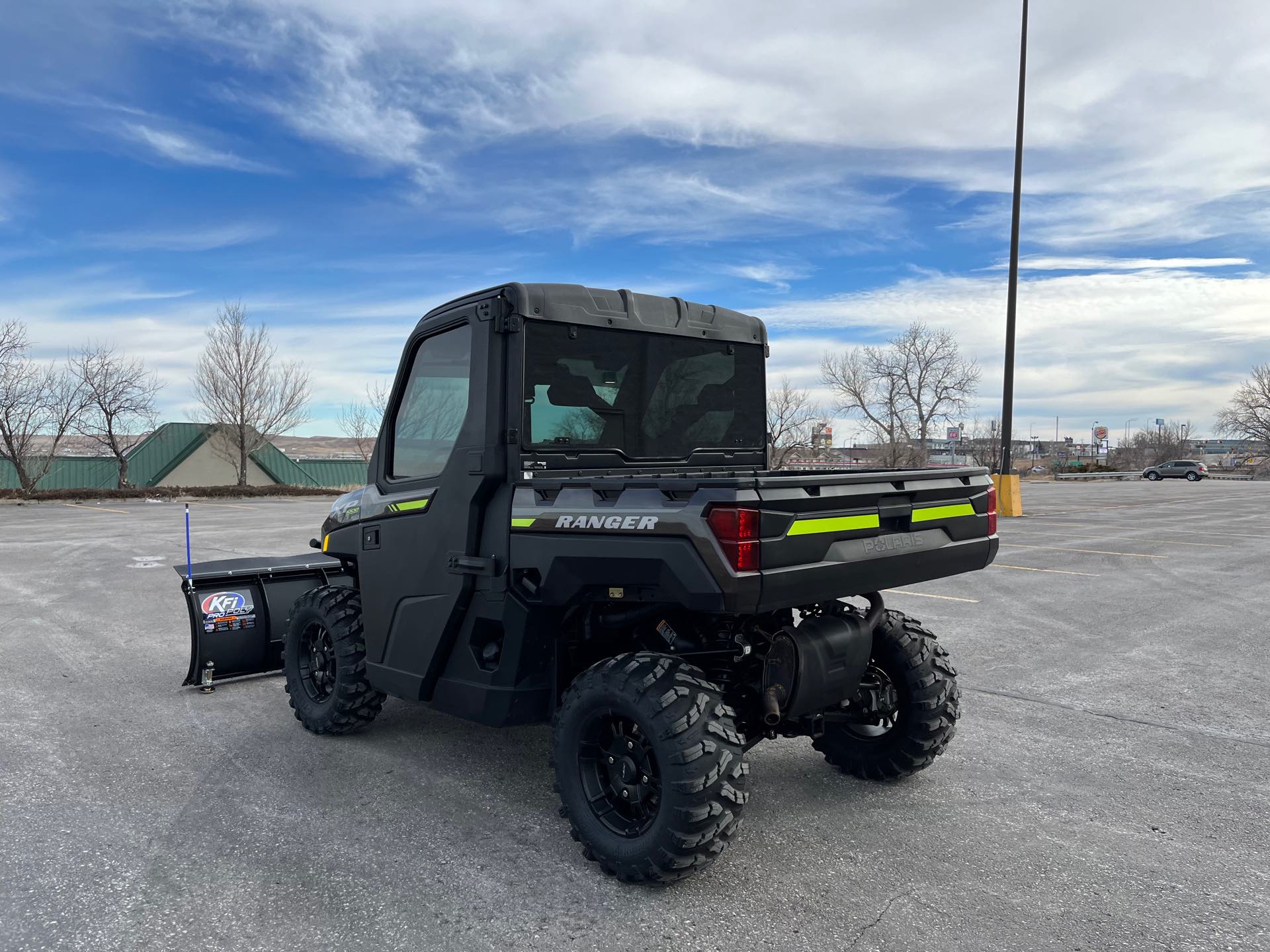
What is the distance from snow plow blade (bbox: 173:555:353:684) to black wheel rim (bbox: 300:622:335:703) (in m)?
0.79

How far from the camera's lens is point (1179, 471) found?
5869 cm

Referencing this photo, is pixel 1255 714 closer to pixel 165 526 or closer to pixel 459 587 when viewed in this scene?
pixel 459 587

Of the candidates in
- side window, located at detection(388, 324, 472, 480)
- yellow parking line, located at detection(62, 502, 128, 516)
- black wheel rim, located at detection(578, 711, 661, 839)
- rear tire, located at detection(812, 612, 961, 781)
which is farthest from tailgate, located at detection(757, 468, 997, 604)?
yellow parking line, located at detection(62, 502, 128, 516)

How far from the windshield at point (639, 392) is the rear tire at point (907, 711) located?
1.36 meters

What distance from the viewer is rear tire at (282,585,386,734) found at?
4.93 metres

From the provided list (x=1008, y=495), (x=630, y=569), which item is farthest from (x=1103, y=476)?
(x=630, y=569)

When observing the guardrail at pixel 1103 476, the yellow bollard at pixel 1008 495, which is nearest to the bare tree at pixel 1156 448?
the guardrail at pixel 1103 476

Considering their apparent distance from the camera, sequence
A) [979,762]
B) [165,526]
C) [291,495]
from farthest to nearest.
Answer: [291,495] < [165,526] < [979,762]

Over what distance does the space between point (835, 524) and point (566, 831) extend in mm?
1815

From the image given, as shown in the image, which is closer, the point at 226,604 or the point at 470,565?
the point at 470,565

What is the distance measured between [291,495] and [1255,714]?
124 feet

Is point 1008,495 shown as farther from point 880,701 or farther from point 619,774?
point 619,774

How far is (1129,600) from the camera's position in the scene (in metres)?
10.1

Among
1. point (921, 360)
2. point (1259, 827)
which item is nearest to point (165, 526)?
point (1259, 827)
